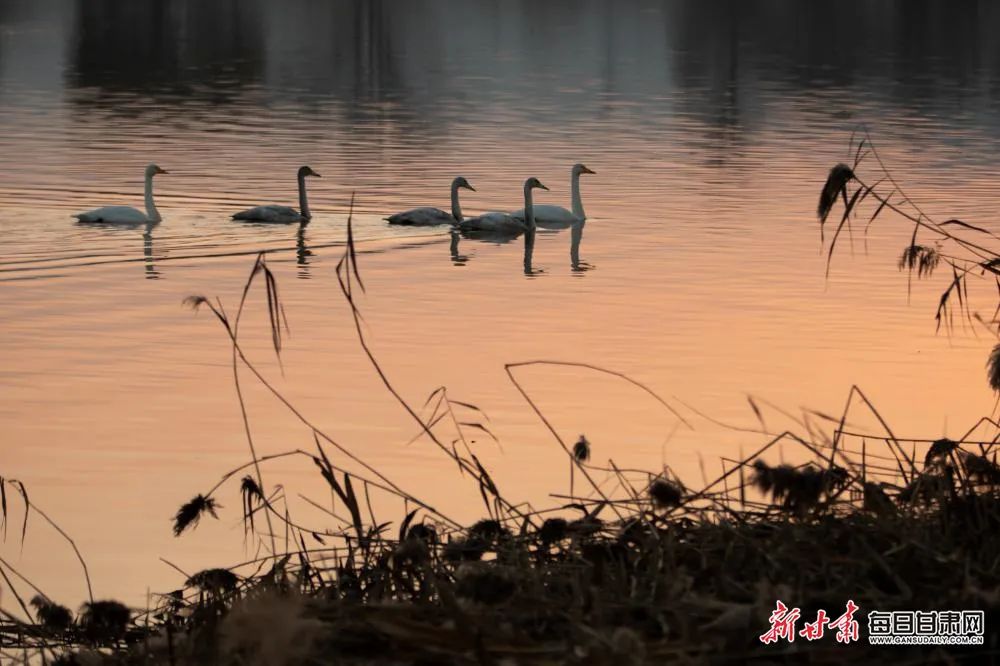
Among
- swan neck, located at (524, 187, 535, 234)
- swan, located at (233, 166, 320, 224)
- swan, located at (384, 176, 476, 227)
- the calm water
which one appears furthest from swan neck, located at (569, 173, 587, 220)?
swan, located at (233, 166, 320, 224)

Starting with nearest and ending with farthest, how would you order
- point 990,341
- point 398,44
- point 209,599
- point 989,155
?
point 209,599
point 990,341
point 989,155
point 398,44

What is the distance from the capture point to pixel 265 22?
9262 centimetres

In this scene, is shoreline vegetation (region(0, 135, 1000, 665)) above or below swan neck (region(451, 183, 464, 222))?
above

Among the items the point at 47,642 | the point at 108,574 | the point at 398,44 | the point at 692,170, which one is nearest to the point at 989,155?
the point at 692,170

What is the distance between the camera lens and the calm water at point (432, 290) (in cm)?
974

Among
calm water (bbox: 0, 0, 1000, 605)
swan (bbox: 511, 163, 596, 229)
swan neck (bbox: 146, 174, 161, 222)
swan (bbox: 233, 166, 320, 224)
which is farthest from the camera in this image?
swan (bbox: 511, 163, 596, 229)

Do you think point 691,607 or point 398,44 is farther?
point 398,44

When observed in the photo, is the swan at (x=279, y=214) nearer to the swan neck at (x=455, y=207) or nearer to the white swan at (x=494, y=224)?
the swan neck at (x=455, y=207)

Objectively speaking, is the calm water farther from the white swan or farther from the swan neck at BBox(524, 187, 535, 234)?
the swan neck at BBox(524, 187, 535, 234)

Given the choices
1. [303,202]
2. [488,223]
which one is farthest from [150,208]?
[488,223]

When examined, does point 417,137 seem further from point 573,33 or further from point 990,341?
point 573,33

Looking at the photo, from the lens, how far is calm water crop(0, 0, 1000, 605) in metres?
9.74

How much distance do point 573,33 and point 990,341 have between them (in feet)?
264

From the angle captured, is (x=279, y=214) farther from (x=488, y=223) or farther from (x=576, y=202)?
(x=576, y=202)
